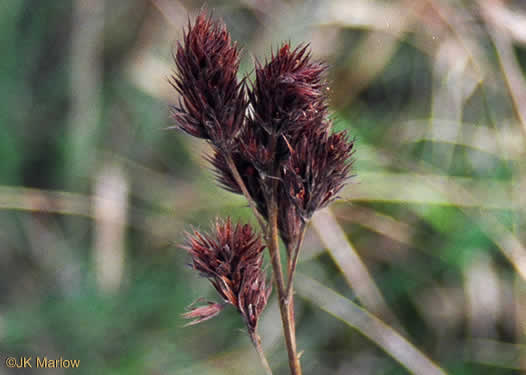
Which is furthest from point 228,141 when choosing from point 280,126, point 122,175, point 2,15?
point 2,15

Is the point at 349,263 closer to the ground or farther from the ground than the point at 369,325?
farther from the ground

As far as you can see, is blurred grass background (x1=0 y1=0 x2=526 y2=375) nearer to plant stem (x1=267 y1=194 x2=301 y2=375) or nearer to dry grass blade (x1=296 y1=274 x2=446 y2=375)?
dry grass blade (x1=296 y1=274 x2=446 y2=375)

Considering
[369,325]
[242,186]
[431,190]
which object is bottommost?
[369,325]

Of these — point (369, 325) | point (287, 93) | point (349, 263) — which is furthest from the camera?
point (349, 263)

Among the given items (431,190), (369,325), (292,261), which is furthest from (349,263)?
(292,261)

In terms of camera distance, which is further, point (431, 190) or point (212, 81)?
point (431, 190)

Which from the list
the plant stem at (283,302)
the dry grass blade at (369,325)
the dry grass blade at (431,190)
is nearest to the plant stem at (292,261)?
the plant stem at (283,302)

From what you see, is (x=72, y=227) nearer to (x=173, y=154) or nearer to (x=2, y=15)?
(x=173, y=154)

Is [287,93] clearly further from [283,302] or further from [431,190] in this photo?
[431,190]
